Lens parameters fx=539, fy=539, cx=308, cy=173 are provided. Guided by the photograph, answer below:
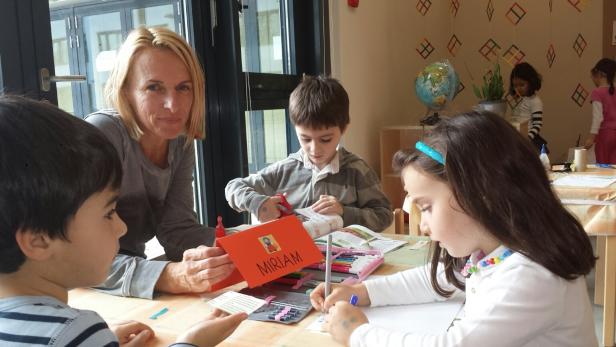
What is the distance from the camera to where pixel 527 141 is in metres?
0.93

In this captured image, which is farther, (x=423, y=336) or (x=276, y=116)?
(x=276, y=116)

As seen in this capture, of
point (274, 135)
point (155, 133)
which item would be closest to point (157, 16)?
point (274, 135)

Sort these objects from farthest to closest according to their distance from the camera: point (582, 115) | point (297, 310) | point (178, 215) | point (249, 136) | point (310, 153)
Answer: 1. point (582, 115)
2. point (249, 136)
3. point (310, 153)
4. point (178, 215)
5. point (297, 310)

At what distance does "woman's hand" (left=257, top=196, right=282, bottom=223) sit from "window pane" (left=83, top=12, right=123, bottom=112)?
2.48ft

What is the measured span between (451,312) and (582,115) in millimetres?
5481

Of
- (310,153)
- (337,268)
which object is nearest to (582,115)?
(310,153)

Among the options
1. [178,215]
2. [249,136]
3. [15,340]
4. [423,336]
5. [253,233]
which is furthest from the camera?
[249,136]

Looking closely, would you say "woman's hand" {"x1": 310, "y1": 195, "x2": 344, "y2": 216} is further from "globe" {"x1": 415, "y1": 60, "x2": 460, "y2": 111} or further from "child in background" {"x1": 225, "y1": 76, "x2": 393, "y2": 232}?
"globe" {"x1": 415, "y1": 60, "x2": 460, "y2": 111}

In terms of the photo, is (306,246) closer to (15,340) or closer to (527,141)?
(527,141)

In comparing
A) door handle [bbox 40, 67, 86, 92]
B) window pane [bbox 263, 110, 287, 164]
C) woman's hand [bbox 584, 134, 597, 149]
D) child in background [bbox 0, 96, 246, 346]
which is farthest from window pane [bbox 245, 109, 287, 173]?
woman's hand [bbox 584, 134, 597, 149]

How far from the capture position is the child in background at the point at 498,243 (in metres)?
0.83

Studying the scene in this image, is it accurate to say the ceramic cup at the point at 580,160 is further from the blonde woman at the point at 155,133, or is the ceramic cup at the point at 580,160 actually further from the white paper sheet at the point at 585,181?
the blonde woman at the point at 155,133

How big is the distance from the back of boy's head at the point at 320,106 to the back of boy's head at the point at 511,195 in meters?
0.94

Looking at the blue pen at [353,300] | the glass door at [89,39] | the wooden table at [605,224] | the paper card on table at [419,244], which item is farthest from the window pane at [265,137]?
the blue pen at [353,300]
